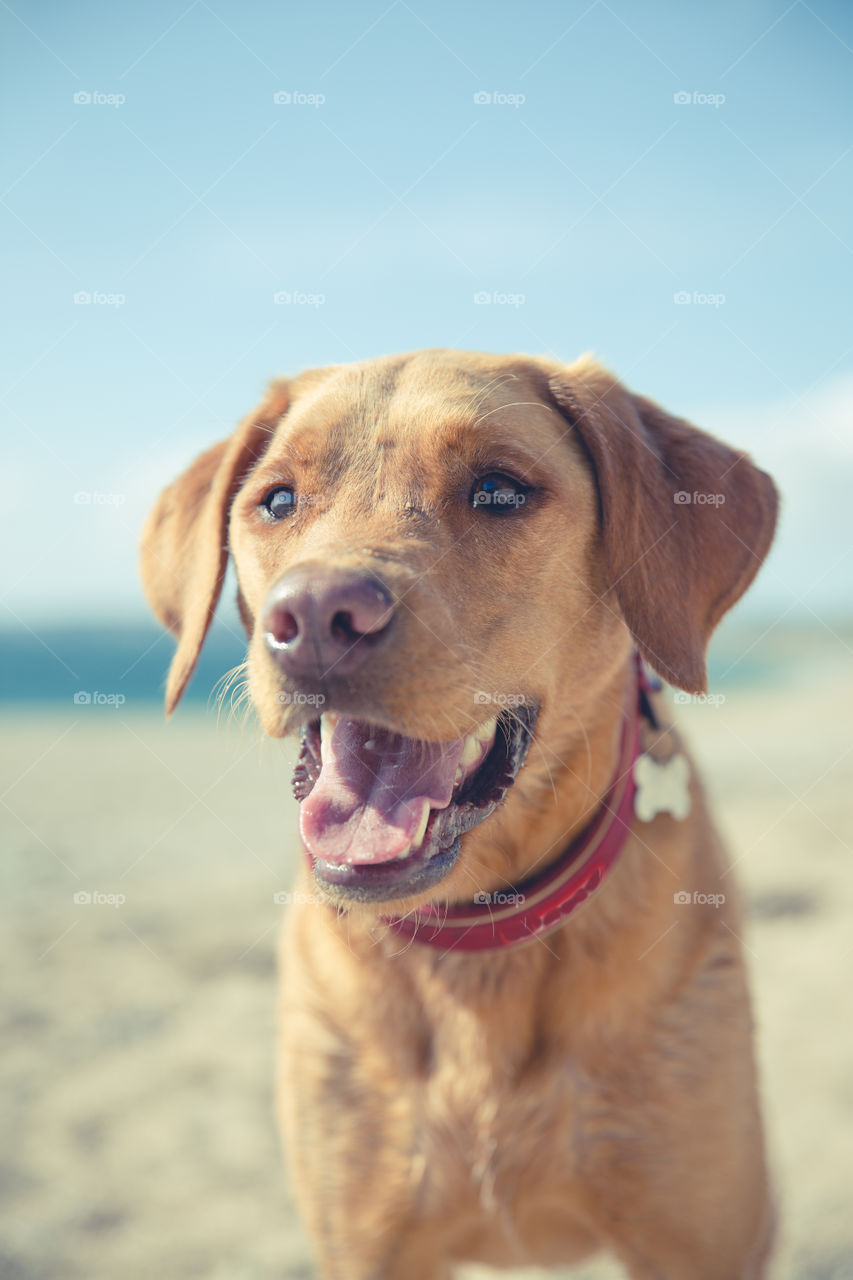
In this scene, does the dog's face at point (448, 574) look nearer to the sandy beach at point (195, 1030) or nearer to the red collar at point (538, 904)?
the red collar at point (538, 904)

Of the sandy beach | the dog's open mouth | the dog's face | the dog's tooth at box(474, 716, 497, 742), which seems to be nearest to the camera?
the dog's face

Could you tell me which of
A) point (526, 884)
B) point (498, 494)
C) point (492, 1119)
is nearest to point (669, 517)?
point (498, 494)

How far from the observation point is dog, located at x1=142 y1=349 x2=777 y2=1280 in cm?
229

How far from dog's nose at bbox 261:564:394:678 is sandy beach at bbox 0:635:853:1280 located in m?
0.59

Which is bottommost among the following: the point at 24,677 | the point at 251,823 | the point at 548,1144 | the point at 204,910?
the point at 24,677

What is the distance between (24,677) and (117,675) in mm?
3220

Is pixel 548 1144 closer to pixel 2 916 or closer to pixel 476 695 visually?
pixel 476 695

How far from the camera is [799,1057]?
4258 millimetres

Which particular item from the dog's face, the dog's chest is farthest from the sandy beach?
the dog's chest

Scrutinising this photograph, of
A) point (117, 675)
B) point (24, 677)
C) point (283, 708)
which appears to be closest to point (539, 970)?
point (283, 708)

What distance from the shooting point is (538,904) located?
2387 mm

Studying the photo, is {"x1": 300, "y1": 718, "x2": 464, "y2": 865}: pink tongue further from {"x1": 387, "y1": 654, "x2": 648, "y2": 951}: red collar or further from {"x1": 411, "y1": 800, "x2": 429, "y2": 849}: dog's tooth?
{"x1": 387, "y1": 654, "x2": 648, "y2": 951}: red collar

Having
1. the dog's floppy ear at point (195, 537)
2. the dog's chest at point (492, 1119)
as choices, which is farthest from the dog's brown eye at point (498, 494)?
the dog's chest at point (492, 1119)

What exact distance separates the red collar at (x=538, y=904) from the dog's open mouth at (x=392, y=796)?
31 centimetres
